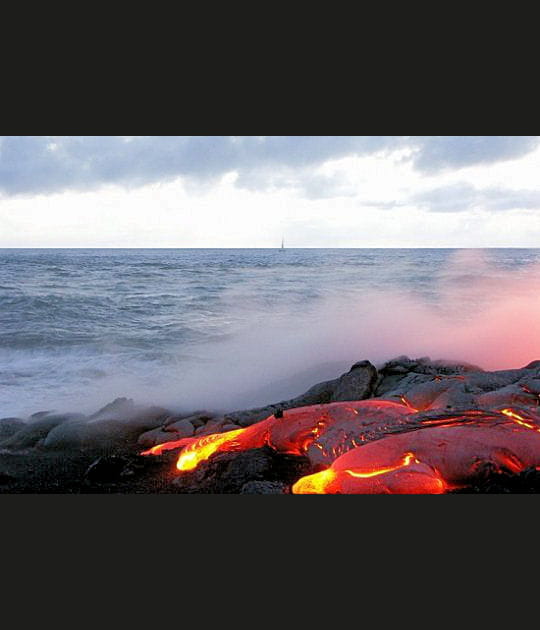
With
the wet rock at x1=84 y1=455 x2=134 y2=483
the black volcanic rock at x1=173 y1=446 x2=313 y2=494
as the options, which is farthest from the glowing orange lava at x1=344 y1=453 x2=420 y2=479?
the wet rock at x1=84 y1=455 x2=134 y2=483

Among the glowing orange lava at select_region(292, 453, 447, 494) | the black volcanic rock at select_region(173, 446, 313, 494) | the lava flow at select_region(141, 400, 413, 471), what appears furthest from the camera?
the lava flow at select_region(141, 400, 413, 471)

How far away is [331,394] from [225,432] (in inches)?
50.5

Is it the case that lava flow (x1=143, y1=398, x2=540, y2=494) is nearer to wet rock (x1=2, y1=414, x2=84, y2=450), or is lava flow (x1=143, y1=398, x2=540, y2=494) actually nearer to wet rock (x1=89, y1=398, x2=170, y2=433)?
wet rock (x1=89, y1=398, x2=170, y2=433)

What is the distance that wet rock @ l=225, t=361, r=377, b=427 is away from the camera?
4.50m

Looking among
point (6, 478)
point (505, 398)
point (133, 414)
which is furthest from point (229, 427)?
point (505, 398)

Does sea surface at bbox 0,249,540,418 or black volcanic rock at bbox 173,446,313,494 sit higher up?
sea surface at bbox 0,249,540,418

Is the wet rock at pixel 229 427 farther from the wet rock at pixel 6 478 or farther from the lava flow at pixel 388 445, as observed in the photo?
the wet rock at pixel 6 478

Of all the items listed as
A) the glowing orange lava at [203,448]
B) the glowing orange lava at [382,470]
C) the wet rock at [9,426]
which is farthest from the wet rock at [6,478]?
the glowing orange lava at [382,470]

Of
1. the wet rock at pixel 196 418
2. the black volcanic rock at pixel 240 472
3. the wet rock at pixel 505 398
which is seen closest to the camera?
the black volcanic rock at pixel 240 472

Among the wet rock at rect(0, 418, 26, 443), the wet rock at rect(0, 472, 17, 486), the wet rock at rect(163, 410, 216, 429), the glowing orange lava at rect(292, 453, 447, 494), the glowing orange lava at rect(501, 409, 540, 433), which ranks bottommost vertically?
the wet rock at rect(0, 472, 17, 486)

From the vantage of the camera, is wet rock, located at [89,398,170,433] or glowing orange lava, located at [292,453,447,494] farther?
wet rock, located at [89,398,170,433]

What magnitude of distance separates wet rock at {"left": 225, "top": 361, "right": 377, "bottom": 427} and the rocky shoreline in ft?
0.04

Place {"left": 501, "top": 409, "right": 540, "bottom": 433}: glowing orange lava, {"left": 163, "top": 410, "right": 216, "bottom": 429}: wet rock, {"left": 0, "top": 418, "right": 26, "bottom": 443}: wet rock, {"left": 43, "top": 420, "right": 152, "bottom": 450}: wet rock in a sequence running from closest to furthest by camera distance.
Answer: {"left": 501, "top": 409, "right": 540, "bottom": 433}: glowing orange lava → {"left": 43, "top": 420, "right": 152, "bottom": 450}: wet rock → {"left": 0, "top": 418, "right": 26, "bottom": 443}: wet rock → {"left": 163, "top": 410, "right": 216, "bottom": 429}: wet rock

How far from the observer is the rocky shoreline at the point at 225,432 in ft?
10.9
